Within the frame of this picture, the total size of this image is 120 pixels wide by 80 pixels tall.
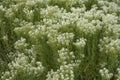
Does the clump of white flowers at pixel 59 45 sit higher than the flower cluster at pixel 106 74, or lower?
higher

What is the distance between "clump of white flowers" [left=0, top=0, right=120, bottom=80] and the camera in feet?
9.68

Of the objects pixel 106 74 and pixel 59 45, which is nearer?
pixel 106 74

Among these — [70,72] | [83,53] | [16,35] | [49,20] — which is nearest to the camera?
[70,72]

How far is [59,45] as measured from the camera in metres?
3.08

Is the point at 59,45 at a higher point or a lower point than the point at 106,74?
higher

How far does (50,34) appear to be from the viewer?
3.21 metres

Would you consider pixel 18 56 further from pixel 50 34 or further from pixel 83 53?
pixel 83 53

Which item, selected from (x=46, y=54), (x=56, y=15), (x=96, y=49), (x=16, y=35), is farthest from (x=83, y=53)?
(x=16, y=35)

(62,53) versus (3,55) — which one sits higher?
(3,55)

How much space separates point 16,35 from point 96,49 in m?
1.02

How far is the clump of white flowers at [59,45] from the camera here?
2.95 meters

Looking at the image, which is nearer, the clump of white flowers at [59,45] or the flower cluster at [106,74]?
the flower cluster at [106,74]

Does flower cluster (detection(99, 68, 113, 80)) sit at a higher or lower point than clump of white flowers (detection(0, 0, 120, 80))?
lower

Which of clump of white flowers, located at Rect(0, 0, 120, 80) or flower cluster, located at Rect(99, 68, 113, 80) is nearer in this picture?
flower cluster, located at Rect(99, 68, 113, 80)
